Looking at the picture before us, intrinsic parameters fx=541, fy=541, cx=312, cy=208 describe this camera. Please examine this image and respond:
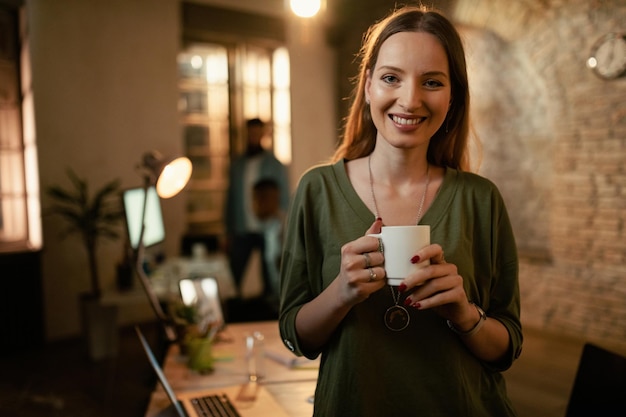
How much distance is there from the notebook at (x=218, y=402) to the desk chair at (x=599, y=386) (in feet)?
2.46

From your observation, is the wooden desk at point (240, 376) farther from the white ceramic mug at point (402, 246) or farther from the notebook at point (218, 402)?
the white ceramic mug at point (402, 246)

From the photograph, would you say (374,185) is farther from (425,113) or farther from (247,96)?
(247,96)

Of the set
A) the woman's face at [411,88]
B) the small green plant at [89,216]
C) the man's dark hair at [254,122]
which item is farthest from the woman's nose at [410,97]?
the man's dark hair at [254,122]

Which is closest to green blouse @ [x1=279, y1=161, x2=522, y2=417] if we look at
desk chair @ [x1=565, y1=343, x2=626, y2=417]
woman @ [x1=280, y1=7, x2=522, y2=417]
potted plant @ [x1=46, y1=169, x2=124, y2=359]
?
woman @ [x1=280, y1=7, x2=522, y2=417]

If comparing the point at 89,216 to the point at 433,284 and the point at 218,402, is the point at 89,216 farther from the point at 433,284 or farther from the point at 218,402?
the point at 433,284

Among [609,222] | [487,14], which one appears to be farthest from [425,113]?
[487,14]

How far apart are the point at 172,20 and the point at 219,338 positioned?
4.02 metres

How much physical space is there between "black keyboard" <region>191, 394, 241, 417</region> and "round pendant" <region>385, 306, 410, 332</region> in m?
0.58

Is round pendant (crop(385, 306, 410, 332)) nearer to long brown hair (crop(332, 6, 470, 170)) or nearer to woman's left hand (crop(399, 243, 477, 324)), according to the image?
woman's left hand (crop(399, 243, 477, 324))

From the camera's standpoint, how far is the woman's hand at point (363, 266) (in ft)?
2.85

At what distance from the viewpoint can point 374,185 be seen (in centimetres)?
110

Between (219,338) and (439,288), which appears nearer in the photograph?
(439,288)

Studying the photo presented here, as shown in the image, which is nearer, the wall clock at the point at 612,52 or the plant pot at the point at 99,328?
the wall clock at the point at 612,52

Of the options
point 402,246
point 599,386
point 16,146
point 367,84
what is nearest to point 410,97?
point 367,84
